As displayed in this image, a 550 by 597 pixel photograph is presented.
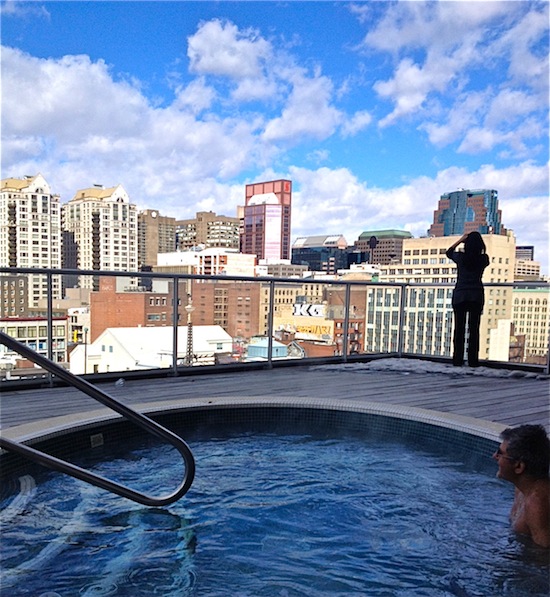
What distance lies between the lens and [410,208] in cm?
7081

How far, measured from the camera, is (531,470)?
85.5 inches

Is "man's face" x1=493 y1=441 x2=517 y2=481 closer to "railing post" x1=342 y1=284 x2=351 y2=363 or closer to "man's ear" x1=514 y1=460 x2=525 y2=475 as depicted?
"man's ear" x1=514 y1=460 x2=525 y2=475

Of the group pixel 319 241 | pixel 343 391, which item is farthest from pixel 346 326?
pixel 319 241

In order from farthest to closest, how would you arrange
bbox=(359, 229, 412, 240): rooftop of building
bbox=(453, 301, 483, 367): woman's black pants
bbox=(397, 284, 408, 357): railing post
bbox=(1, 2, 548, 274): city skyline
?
bbox=(359, 229, 412, 240): rooftop of building, bbox=(1, 2, 548, 274): city skyline, bbox=(397, 284, 408, 357): railing post, bbox=(453, 301, 483, 367): woman's black pants

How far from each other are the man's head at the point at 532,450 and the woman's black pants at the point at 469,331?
4.05 m

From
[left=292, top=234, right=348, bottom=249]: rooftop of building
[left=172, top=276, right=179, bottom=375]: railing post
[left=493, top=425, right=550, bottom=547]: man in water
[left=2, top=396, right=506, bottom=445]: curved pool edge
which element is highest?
[left=292, top=234, right=348, bottom=249]: rooftop of building

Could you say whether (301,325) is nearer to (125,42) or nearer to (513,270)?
(513,270)

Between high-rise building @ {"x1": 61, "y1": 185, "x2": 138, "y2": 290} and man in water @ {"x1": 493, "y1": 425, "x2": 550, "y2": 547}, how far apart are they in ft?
180

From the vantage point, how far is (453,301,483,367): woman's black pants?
6.06 meters

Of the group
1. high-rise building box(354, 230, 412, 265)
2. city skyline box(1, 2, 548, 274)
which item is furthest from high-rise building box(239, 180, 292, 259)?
high-rise building box(354, 230, 412, 265)

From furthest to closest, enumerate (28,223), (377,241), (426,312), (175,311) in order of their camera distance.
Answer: (377,241)
(28,223)
(426,312)
(175,311)

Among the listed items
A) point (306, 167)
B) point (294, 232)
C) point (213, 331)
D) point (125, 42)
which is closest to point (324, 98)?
point (125, 42)

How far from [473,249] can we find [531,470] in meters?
4.18

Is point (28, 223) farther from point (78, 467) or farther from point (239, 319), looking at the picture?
point (78, 467)
